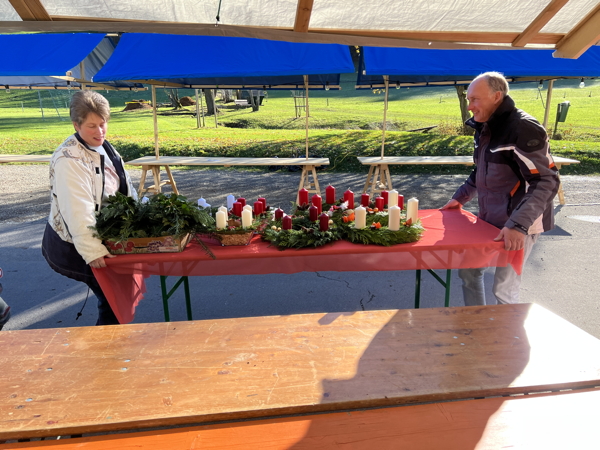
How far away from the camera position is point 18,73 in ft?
22.2

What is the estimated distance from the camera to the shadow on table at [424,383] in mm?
1392

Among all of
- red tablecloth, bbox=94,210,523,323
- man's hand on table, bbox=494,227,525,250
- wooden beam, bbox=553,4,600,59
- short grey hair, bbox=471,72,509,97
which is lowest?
red tablecloth, bbox=94,210,523,323

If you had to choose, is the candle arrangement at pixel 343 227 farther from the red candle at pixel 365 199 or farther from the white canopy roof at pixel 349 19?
the white canopy roof at pixel 349 19

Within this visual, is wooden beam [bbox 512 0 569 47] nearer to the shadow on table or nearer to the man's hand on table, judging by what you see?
the man's hand on table

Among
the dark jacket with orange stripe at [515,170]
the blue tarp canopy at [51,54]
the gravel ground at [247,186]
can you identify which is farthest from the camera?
the gravel ground at [247,186]

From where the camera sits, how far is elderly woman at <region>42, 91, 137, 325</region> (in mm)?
→ 2359

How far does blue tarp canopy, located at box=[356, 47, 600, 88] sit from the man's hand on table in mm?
3845

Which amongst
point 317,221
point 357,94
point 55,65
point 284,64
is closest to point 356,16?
point 317,221

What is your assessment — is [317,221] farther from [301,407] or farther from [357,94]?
[357,94]

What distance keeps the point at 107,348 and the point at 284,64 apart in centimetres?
480

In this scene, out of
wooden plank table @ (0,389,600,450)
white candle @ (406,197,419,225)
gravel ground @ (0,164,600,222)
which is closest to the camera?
wooden plank table @ (0,389,600,450)

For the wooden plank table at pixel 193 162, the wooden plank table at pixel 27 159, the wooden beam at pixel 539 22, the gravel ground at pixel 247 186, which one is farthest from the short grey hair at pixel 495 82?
the wooden plank table at pixel 27 159

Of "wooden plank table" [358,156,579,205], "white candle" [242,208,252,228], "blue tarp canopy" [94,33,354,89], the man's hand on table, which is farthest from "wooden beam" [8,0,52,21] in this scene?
"wooden plank table" [358,156,579,205]

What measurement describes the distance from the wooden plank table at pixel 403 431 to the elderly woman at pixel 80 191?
49.0 inches
